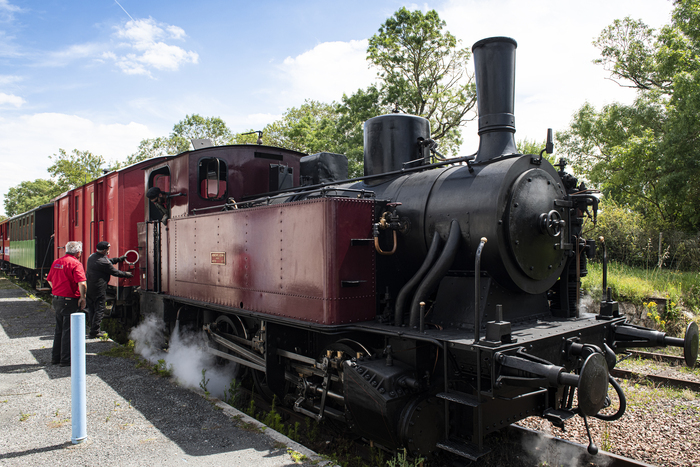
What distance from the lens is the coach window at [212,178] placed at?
241 inches

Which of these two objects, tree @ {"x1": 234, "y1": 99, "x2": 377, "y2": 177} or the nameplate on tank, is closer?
the nameplate on tank

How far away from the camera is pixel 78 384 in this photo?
3869mm

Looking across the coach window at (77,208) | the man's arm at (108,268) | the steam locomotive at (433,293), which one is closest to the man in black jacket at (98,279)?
the man's arm at (108,268)

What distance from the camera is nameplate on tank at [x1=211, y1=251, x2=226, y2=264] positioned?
5477 millimetres

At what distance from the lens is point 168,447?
3.76 metres

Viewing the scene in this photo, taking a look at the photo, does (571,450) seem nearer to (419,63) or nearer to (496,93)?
(496,93)

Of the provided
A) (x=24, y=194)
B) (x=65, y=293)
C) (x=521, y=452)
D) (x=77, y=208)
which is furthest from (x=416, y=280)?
(x=24, y=194)

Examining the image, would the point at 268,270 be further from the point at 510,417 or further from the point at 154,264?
the point at 154,264

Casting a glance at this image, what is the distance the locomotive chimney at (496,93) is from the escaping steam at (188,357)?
4.08 m

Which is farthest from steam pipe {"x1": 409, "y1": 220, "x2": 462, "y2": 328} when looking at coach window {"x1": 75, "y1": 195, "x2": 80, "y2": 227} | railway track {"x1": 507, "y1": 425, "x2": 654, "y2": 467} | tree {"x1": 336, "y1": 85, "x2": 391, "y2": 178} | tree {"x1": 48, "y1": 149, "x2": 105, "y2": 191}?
tree {"x1": 48, "y1": 149, "x2": 105, "y2": 191}

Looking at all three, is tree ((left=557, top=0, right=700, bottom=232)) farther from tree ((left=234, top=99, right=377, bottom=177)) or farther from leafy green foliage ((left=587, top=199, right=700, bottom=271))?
tree ((left=234, top=99, right=377, bottom=177))

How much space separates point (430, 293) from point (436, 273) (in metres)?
A: 0.31

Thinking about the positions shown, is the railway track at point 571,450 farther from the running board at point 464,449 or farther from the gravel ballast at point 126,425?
the gravel ballast at point 126,425

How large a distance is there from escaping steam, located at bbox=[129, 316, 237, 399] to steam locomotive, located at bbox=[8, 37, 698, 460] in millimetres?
469
